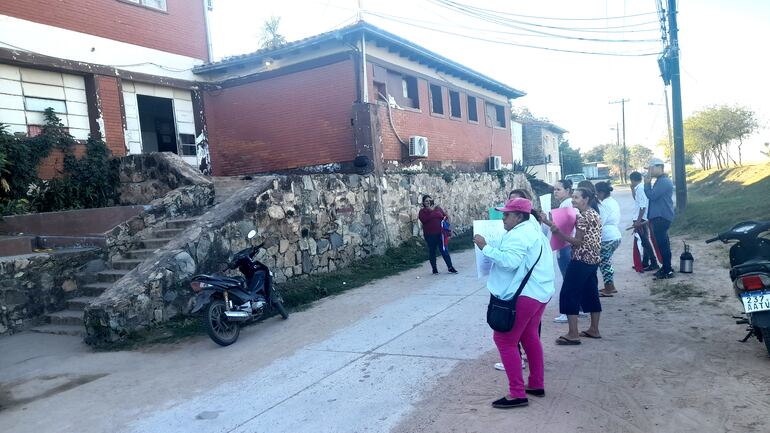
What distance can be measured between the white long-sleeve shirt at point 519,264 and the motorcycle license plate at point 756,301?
5.54ft

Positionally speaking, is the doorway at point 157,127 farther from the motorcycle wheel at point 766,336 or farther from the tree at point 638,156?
the tree at point 638,156

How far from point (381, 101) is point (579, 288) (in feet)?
32.0

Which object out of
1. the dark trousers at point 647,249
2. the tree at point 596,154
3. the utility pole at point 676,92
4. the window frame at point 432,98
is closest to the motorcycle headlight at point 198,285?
the dark trousers at point 647,249

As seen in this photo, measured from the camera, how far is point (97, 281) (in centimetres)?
838

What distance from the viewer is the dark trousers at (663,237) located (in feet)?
25.7

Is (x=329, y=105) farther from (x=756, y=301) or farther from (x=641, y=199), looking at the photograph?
(x=756, y=301)

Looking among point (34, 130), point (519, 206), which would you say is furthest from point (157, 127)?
point (519, 206)

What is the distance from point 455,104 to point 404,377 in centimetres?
1529

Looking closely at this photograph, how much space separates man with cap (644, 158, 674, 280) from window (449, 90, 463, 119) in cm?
1105

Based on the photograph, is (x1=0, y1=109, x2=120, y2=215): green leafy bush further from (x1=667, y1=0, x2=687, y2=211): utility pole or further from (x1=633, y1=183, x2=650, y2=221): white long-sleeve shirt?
(x1=667, y1=0, x2=687, y2=211): utility pole

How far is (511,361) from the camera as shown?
3.88 m

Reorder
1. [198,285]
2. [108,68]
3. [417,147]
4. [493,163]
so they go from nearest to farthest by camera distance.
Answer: [198,285] → [108,68] → [417,147] → [493,163]

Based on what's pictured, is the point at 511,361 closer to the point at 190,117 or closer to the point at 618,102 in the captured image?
the point at 190,117

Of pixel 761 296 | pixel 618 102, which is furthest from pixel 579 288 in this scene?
pixel 618 102
